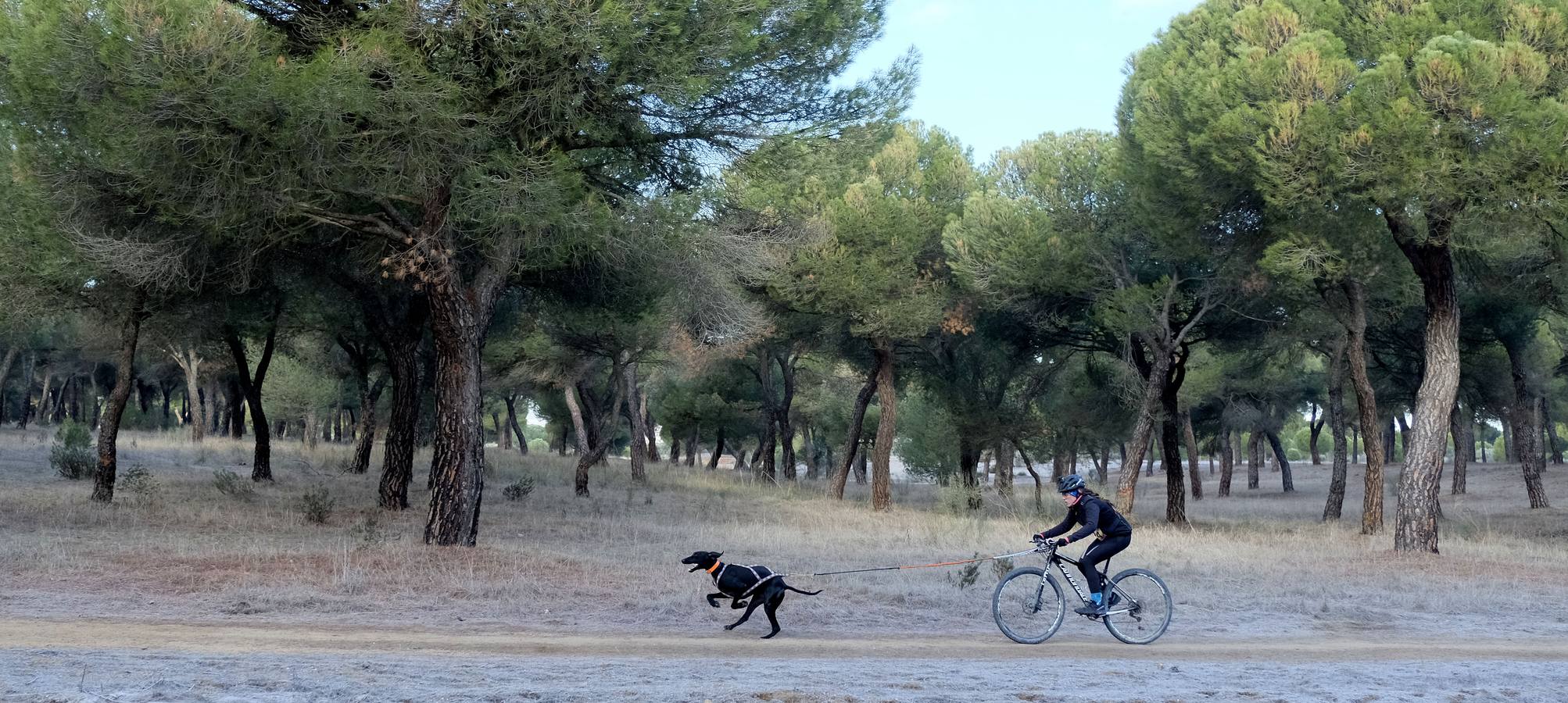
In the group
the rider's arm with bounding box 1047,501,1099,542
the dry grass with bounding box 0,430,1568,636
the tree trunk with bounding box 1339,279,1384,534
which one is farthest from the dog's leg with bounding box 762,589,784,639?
the tree trunk with bounding box 1339,279,1384,534

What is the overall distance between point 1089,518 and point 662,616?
13.6 ft

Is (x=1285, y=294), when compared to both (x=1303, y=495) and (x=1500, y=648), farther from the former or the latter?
(x=1303, y=495)

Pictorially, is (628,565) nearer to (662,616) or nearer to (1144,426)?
(662,616)

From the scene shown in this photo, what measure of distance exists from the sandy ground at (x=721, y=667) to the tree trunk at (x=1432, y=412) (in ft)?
23.0

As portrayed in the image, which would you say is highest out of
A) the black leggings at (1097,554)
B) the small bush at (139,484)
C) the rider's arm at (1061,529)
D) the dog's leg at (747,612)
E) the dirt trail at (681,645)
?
the rider's arm at (1061,529)

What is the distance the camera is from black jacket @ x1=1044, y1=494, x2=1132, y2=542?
30.9 feet

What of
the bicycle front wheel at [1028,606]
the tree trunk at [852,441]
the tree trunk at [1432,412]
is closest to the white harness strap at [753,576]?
the bicycle front wheel at [1028,606]

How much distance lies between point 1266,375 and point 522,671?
4222 centimetres

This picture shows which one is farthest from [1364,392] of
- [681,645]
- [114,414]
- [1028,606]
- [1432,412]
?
[114,414]

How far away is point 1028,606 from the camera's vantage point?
993 centimetres

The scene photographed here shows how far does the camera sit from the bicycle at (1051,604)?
9773mm

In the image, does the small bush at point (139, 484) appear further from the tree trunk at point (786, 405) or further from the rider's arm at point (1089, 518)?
the tree trunk at point (786, 405)

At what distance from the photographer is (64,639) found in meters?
8.52

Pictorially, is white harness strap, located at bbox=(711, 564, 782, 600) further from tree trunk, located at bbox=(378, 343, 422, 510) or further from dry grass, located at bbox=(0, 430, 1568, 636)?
tree trunk, located at bbox=(378, 343, 422, 510)
